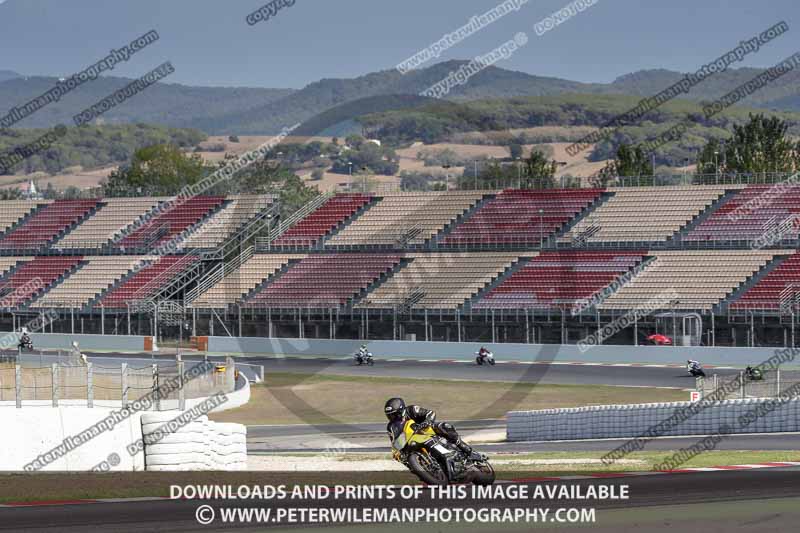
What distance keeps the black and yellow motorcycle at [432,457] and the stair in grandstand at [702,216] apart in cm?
4263

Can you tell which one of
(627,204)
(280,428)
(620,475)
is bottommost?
(280,428)

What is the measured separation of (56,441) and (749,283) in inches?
1423

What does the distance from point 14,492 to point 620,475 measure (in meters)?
8.38

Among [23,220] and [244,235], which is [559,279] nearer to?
[244,235]

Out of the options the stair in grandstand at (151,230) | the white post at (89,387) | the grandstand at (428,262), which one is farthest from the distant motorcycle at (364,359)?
the white post at (89,387)

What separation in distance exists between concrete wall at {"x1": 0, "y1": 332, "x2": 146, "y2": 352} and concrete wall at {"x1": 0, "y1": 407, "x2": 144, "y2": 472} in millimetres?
37242

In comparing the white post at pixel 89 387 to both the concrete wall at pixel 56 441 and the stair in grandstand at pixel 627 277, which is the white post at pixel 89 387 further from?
the stair in grandstand at pixel 627 277

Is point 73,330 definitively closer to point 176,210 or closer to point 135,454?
point 176,210

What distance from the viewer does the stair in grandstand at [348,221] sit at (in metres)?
65.1

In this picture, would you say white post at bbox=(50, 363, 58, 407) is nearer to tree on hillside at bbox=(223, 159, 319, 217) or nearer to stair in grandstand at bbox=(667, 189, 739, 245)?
stair in grandstand at bbox=(667, 189, 739, 245)

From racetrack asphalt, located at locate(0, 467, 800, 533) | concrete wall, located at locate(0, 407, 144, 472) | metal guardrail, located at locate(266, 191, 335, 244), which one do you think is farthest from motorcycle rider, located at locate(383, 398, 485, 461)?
metal guardrail, located at locate(266, 191, 335, 244)

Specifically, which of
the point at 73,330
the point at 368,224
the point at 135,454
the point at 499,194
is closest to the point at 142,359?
the point at 73,330

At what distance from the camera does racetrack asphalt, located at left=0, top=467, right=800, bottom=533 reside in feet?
45.9

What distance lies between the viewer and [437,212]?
6488 cm
